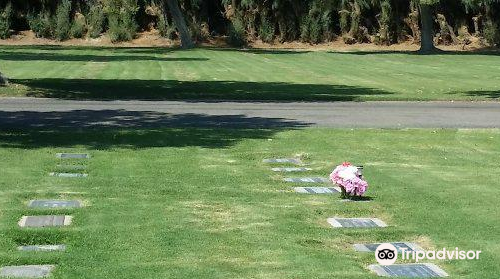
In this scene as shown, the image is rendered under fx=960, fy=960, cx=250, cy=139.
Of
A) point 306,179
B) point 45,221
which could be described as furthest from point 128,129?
point 45,221

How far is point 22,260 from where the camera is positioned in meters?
8.61

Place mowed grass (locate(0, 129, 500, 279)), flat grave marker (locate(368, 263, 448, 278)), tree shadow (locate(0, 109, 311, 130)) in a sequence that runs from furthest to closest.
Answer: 1. tree shadow (locate(0, 109, 311, 130))
2. mowed grass (locate(0, 129, 500, 279))
3. flat grave marker (locate(368, 263, 448, 278))

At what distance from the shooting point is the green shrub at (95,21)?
257 feet

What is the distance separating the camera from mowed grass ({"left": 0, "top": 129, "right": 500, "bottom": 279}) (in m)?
8.68

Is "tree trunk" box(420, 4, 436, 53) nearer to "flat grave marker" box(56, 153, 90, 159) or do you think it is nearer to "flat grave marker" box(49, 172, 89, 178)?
"flat grave marker" box(56, 153, 90, 159)

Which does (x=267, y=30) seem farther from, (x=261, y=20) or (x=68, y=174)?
(x=68, y=174)

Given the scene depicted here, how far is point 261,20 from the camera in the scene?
77812 millimetres

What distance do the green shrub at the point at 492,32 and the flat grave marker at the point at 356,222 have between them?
64060mm

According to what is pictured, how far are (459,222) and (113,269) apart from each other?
4.09m

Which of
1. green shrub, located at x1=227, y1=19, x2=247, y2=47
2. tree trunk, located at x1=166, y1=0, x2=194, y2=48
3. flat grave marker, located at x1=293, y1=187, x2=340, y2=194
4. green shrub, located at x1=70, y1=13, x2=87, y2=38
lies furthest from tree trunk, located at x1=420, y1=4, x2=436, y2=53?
flat grave marker, located at x1=293, y1=187, x2=340, y2=194

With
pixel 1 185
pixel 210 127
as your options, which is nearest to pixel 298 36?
pixel 210 127

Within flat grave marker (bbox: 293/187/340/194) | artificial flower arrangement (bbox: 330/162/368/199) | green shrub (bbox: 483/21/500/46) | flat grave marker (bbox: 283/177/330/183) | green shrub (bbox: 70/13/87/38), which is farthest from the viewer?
green shrub (bbox: 70/13/87/38)

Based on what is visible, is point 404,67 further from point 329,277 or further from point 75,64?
point 329,277

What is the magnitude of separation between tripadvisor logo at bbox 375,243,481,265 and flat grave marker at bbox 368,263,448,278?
143 mm
